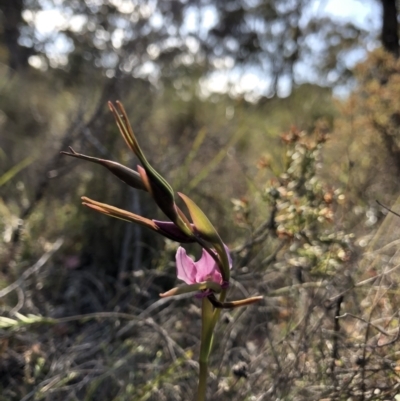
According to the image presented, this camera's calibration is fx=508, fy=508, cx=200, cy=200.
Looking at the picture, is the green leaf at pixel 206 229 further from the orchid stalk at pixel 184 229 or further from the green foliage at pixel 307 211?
the green foliage at pixel 307 211

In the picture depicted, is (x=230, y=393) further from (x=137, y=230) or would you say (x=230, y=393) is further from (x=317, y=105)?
(x=317, y=105)

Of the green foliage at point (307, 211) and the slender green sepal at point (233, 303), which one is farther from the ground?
the green foliage at point (307, 211)

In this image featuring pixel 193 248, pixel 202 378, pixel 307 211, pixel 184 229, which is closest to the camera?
pixel 184 229

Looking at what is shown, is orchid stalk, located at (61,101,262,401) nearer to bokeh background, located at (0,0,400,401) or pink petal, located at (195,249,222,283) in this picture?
pink petal, located at (195,249,222,283)

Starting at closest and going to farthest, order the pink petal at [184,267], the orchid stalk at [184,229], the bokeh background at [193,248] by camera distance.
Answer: the orchid stalk at [184,229] → the pink petal at [184,267] → the bokeh background at [193,248]

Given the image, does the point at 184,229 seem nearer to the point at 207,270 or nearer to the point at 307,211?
the point at 207,270

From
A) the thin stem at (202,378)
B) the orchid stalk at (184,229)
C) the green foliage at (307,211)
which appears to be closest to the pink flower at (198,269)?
the orchid stalk at (184,229)

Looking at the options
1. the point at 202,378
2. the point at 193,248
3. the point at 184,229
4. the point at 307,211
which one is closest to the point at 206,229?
the point at 184,229
